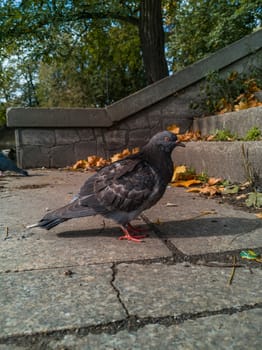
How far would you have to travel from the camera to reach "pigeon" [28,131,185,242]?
246 cm

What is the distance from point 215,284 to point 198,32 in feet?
37.7

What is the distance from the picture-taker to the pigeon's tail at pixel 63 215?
2438 mm

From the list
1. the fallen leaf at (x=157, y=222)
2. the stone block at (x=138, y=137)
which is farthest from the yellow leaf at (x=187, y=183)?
the stone block at (x=138, y=137)

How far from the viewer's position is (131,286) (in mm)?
1621

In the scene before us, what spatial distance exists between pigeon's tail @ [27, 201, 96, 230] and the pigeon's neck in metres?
0.57

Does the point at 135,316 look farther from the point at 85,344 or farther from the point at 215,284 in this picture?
the point at 215,284

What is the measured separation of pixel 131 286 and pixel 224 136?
3826mm

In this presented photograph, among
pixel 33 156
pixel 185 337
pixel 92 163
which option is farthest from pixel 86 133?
pixel 185 337

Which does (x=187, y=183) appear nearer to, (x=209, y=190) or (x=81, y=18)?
(x=209, y=190)

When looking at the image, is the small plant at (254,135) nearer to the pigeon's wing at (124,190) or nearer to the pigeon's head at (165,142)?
the pigeon's head at (165,142)

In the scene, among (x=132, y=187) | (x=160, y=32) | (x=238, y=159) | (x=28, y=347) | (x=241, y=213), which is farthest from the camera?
(x=160, y=32)

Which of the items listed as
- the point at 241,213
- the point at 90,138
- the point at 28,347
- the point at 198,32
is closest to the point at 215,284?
the point at 28,347

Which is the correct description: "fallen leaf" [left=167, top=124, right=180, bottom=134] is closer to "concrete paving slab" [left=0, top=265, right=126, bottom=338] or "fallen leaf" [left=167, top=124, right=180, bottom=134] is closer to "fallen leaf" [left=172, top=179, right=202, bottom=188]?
"fallen leaf" [left=172, top=179, right=202, bottom=188]

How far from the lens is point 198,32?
11.7m
